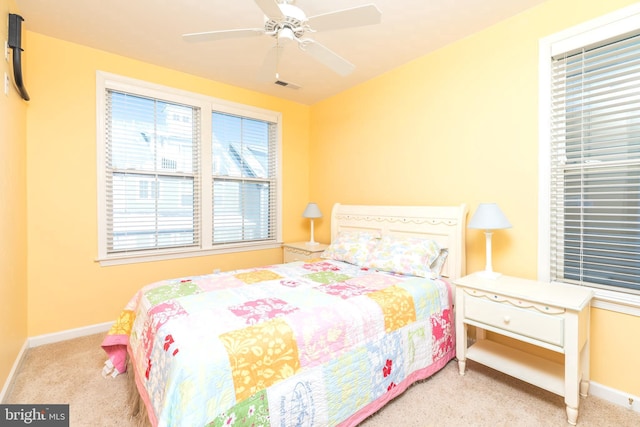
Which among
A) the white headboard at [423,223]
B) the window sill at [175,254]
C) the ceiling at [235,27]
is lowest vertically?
the window sill at [175,254]

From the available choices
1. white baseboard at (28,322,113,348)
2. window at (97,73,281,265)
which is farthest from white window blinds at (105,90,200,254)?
white baseboard at (28,322,113,348)

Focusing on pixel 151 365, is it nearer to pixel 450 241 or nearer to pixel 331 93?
pixel 450 241

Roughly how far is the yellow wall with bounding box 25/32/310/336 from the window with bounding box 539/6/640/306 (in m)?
3.56

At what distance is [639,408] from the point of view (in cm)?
177

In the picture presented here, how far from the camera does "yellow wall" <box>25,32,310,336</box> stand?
255cm

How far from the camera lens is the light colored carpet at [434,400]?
67.2 inches

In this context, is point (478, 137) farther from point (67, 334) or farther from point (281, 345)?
point (67, 334)

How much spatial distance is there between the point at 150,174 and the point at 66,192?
2.30 feet

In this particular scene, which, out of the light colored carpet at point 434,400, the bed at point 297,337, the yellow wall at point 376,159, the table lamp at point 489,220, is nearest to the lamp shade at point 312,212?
the yellow wall at point 376,159

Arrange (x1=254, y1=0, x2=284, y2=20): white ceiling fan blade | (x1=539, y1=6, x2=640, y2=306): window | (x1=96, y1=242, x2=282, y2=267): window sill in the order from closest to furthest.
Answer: (x1=254, y1=0, x2=284, y2=20): white ceiling fan blade, (x1=539, y1=6, x2=640, y2=306): window, (x1=96, y1=242, x2=282, y2=267): window sill

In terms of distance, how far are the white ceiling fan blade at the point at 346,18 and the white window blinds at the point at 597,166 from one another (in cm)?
150

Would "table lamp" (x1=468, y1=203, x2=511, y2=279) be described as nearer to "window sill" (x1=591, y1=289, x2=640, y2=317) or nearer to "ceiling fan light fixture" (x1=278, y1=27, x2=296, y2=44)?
"window sill" (x1=591, y1=289, x2=640, y2=317)

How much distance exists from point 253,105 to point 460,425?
3.70 m

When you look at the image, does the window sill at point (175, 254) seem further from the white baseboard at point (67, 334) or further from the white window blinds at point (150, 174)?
the white baseboard at point (67, 334)
